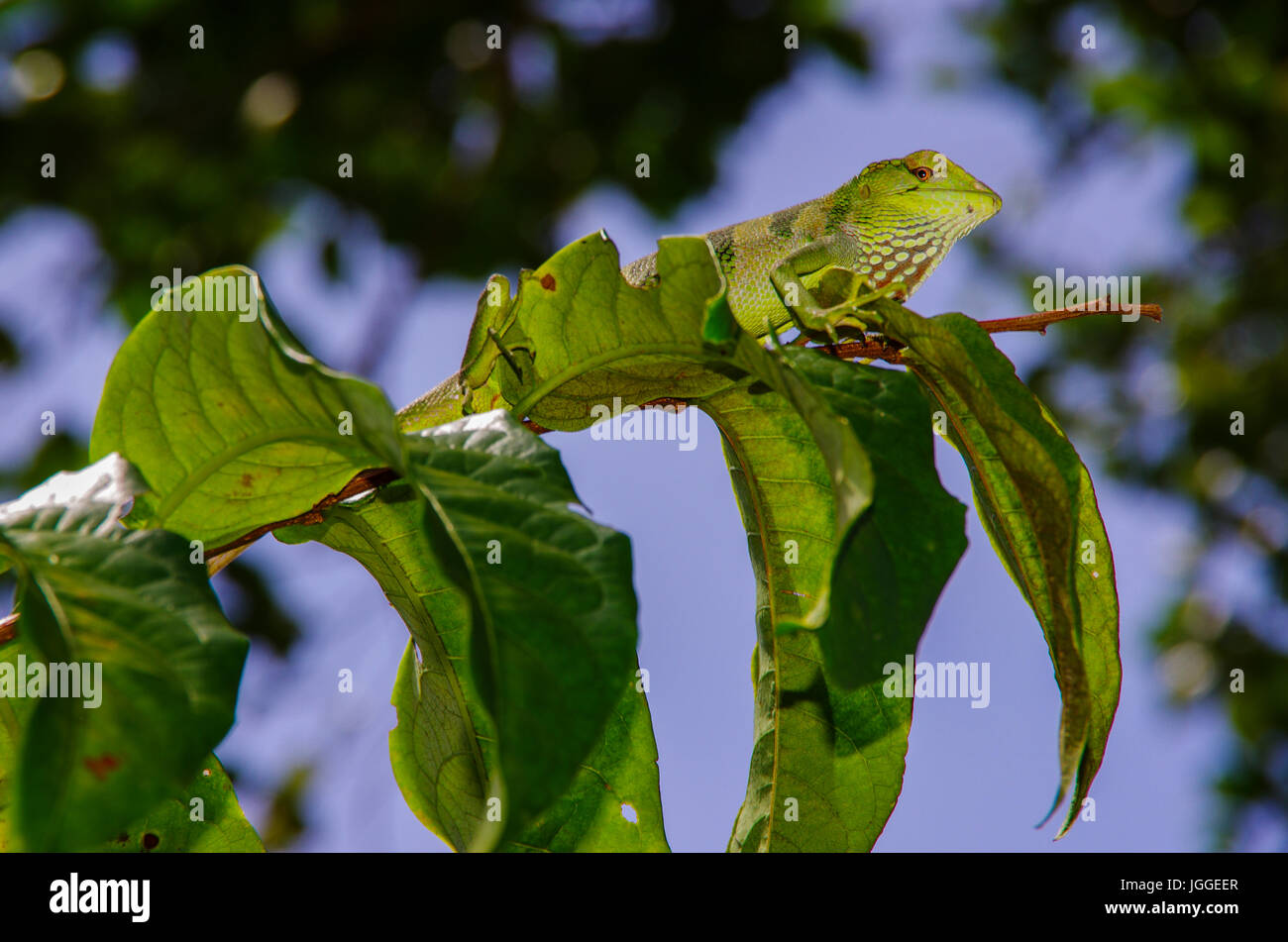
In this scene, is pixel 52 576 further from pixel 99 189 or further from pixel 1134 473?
pixel 1134 473

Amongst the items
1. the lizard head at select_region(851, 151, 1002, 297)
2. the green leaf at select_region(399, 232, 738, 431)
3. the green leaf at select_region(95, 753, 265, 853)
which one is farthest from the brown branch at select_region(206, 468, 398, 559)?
the lizard head at select_region(851, 151, 1002, 297)

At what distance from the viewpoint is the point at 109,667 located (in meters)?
0.66

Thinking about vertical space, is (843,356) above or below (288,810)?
above

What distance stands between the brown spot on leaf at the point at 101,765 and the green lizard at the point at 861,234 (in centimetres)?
112

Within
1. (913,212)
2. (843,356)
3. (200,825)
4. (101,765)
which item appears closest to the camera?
(101,765)

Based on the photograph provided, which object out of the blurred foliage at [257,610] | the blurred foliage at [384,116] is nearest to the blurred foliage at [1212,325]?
the blurred foliage at [384,116]

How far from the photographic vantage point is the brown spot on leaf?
0.63m

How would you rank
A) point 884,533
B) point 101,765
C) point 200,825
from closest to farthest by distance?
point 101,765 → point 884,533 → point 200,825

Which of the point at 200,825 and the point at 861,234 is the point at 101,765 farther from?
the point at 861,234

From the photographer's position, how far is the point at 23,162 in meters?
5.86

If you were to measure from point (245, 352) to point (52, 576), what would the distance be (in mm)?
306

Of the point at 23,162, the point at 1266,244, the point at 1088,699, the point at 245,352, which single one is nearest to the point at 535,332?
the point at 245,352

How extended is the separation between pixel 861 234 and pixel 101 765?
1.42 metres

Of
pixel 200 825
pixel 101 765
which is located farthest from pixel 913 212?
pixel 101 765
